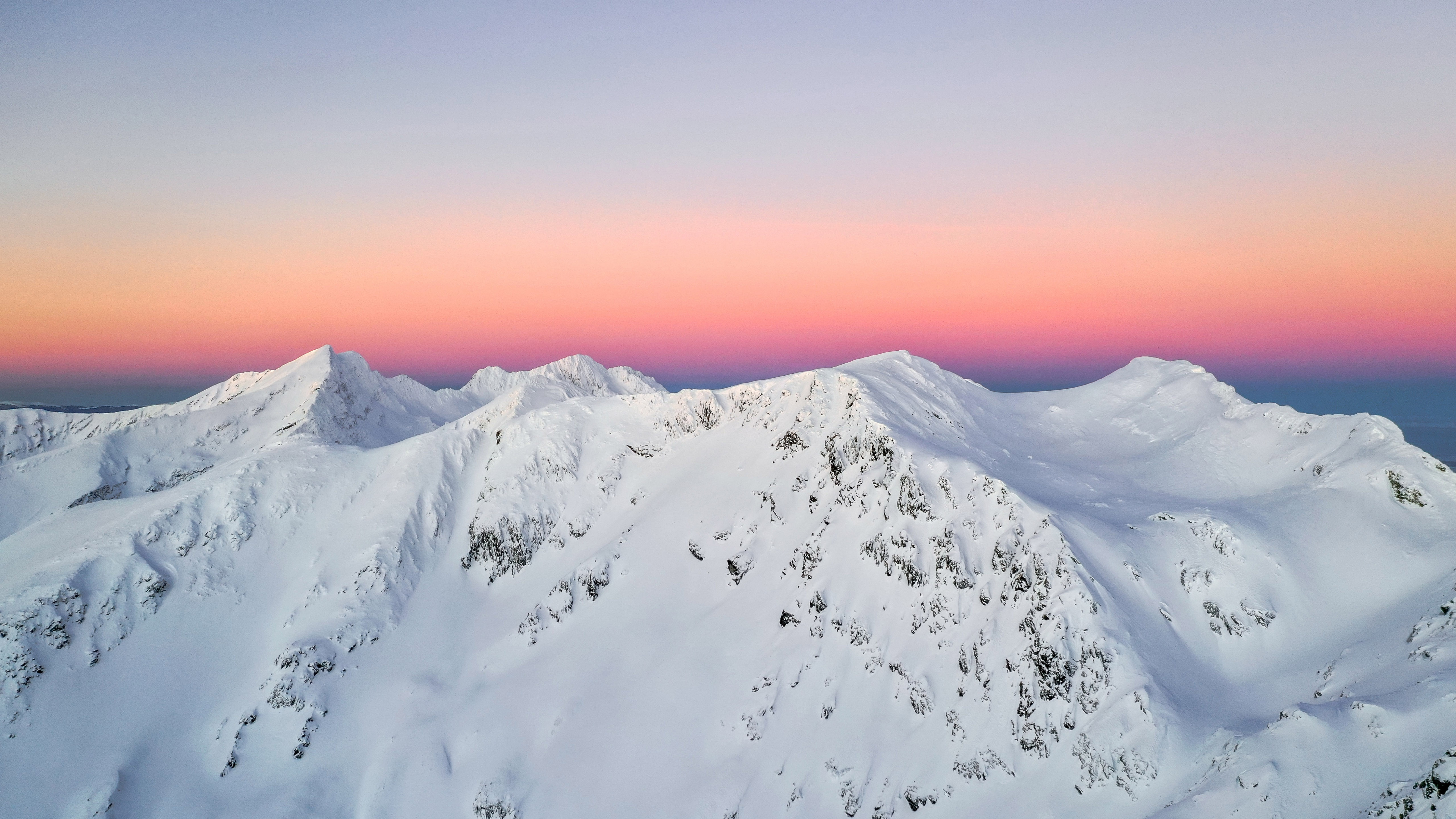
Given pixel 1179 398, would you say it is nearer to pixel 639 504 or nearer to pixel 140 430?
pixel 639 504

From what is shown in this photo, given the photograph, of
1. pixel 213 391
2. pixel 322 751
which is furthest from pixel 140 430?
pixel 322 751

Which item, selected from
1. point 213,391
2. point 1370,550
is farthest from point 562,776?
point 213,391

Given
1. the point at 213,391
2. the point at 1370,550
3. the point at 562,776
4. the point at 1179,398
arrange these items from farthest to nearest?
1. the point at 213,391
2. the point at 1179,398
3. the point at 562,776
4. the point at 1370,550

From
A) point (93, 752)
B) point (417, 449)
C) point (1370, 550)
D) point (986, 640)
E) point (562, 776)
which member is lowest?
point (93, 752)

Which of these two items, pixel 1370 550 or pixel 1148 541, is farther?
pixel 1148 541

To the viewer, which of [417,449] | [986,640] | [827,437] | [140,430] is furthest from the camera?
[140,430]

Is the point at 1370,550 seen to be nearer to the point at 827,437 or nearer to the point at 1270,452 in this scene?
the point at 1270,452

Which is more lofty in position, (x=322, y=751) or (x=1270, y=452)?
(x=1270, y=452)
